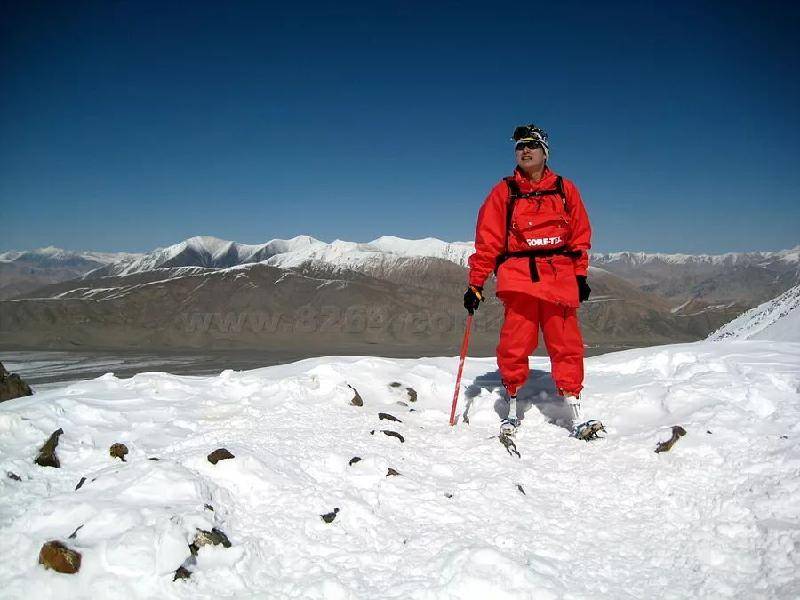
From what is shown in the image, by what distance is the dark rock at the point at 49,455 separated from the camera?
10.3ft

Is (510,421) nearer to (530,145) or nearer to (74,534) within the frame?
(530,145)

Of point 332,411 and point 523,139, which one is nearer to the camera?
point 523,139

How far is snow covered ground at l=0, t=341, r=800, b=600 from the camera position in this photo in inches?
87.4

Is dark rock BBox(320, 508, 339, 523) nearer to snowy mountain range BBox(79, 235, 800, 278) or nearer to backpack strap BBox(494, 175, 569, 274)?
backpack strap BBox(494, 175, 569, 274)

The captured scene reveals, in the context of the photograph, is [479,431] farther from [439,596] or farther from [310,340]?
[310,340]

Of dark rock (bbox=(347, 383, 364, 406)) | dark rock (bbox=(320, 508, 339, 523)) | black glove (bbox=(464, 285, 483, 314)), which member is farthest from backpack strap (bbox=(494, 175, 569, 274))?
dark rock (bbox=(320, 508, 339, 523))

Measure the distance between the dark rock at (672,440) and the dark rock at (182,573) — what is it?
3100 millimetres

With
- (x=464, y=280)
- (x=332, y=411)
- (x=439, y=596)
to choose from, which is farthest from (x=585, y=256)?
(x=464, y=280)

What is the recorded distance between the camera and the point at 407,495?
3021 millimetres

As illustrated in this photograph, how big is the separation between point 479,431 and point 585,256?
1.76 meters

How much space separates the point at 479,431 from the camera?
4.27 meters

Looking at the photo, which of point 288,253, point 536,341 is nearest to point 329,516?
point 536,341

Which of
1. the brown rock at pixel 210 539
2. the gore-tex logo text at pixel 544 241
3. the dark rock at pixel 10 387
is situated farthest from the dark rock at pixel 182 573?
the dark rock at pixel 10 387

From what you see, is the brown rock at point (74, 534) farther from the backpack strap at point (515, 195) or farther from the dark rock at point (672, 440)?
the dark rock at point (672, 440)
